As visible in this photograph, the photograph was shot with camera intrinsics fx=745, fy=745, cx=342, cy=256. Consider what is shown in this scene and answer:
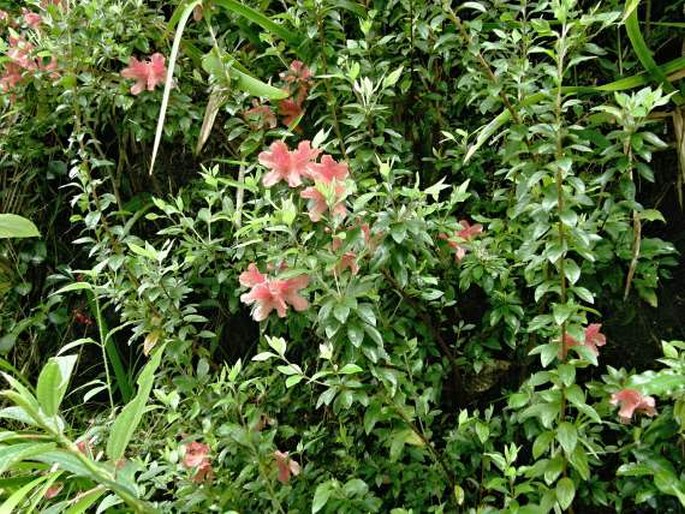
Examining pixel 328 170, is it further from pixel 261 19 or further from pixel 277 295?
pixel 261 19

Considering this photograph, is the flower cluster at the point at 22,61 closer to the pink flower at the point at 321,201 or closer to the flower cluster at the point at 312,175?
the flower cluster at the point at 312,175

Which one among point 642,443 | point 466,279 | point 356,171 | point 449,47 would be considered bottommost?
point 642,443

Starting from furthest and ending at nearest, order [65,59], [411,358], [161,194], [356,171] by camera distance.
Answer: [161,194] → [65,59] → [356,171] → [411,358]

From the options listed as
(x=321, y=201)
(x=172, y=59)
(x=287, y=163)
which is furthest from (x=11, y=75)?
(x=321, y=201)

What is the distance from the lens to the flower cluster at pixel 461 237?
124 centimetres

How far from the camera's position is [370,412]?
43.2 inches

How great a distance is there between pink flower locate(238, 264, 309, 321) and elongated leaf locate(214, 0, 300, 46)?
519mm

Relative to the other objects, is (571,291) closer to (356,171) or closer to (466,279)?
(466,279)

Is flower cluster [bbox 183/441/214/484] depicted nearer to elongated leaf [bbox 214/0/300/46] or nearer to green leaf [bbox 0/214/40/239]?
green leaf [bbox 0/214/40/239]

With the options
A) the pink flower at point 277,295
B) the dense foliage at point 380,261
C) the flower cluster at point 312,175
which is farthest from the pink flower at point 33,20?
the pink flower at point 277,295

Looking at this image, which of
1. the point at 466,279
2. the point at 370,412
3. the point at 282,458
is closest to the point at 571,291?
the point at 466,279

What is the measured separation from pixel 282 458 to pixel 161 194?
856mm

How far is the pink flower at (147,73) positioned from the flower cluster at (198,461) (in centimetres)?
72

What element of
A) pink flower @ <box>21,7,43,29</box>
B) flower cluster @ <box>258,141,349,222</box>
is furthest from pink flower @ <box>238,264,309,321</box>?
pink flower @ <box>21,7,43,29</box>
